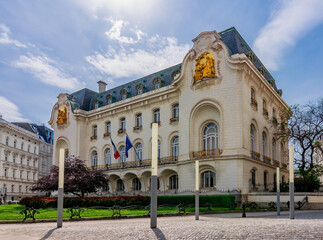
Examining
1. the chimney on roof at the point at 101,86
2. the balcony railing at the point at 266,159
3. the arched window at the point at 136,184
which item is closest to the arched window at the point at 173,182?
the arched window at the point at 136,184

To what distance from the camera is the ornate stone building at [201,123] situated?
33.6 meters

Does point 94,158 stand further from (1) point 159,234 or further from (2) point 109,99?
(1) point 159,234

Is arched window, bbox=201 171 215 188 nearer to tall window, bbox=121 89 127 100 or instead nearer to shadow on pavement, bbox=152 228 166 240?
tall window, bbox=121 89 127 100

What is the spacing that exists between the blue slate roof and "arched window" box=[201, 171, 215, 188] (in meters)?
11.8

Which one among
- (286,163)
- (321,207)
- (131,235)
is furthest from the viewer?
(286,163)

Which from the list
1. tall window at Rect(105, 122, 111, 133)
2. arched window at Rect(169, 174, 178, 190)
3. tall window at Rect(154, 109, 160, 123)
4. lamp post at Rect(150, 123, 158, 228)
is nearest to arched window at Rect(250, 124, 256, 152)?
arched window at Rect(169, 174, 178, 190)

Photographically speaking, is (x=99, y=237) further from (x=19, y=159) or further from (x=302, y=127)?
(x=19, y=159)

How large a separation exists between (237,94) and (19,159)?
55.8 meters

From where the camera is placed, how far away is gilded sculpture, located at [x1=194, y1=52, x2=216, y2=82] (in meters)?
35.2

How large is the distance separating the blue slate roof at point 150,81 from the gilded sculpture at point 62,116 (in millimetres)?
1838

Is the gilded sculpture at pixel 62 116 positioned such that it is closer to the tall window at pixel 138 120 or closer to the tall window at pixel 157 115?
the tall window at pixel 138 120

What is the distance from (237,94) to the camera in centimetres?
3372

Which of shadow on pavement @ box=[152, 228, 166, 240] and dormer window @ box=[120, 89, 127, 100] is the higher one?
dormer window @ box=[120, 89, 127, 100]

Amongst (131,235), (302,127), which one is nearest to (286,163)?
(302,127)
